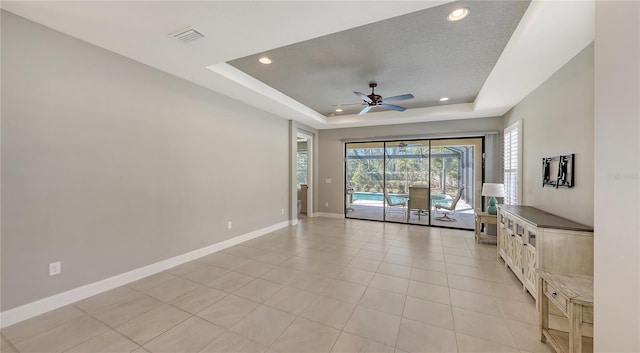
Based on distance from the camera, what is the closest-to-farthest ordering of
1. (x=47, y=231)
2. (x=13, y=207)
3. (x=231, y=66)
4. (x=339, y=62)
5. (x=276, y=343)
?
1. (x=276, y=343)
2. (x=13, y=207)
3. (x=47, y=231)
4. (x=339, y=62)
5. (x=231, y=66)

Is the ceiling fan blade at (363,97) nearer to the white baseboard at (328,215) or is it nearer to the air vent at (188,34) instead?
the air vent at (188,34)

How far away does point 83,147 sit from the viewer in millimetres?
2473

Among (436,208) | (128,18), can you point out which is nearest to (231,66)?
(128,18)

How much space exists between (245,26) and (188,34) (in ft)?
2.03

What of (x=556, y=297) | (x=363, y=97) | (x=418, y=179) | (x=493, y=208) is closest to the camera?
(x=556, y=297)

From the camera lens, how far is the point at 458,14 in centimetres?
220

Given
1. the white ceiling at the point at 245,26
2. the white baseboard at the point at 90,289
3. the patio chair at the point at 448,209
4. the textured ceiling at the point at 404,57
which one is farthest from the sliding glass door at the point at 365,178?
the white baseboard at the point at 90,289

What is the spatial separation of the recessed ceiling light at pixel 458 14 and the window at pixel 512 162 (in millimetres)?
2843

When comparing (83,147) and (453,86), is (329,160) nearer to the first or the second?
(453,86)

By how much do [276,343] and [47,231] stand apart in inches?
97.0

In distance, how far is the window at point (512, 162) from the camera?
13.3 feet

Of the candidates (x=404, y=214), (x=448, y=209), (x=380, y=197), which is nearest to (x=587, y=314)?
(x=448, y=209)

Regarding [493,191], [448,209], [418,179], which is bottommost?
[448,209]
